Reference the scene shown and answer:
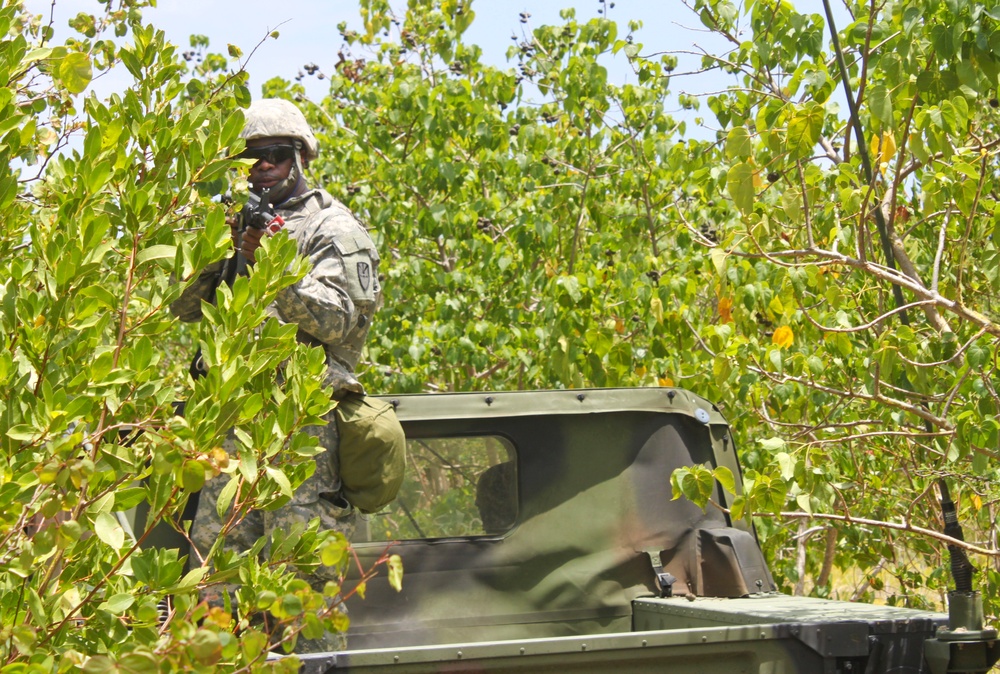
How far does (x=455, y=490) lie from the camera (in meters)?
4.11

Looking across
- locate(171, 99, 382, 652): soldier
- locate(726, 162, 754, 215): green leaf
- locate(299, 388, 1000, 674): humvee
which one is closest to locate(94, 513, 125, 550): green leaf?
locate(171, 99, 382, 652): soldier

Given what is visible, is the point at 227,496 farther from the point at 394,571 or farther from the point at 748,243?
the point at 748,243

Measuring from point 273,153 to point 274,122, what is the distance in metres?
0.10

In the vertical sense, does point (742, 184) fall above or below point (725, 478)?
above

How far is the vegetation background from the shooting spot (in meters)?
2.03

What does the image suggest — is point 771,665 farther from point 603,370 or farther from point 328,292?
point 603,370

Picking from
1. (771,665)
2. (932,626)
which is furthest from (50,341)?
(932,626)

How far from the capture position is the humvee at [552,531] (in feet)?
13.0

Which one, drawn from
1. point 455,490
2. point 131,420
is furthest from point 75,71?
point 455,490

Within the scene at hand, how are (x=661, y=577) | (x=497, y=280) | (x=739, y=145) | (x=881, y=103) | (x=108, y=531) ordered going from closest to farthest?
(x=108, y=531) < (x=881, y=103) < (x=739, y=145) < (x=661, y=577) < (x=497, y=280)

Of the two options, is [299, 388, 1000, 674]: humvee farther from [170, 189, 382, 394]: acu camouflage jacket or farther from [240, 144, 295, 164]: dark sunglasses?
[240, 144, 295, 164]: dark sunglasses

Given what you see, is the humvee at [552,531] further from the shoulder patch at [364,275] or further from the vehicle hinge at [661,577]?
the shoulder patch at [364,275]

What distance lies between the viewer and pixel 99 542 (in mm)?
2186

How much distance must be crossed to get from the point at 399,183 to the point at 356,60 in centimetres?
109
